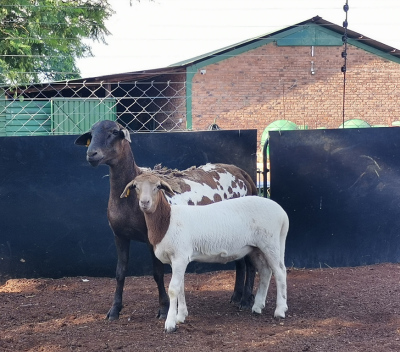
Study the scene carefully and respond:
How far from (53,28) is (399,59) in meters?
13.8

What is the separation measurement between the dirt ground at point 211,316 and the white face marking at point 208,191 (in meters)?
1.17

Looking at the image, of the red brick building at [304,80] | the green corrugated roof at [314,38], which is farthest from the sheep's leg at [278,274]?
the green corrugated roof at [314,38]

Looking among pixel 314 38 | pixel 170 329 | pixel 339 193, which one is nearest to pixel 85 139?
pixel 170 329

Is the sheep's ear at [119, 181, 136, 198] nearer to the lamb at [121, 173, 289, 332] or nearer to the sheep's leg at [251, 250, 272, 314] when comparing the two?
the lamb at [121, 173, 289, 332]

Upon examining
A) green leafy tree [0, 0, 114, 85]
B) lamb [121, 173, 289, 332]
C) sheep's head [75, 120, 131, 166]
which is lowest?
lamb [121, 173, 289, 332]

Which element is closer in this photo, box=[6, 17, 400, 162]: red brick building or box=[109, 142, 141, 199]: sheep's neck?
box=[109, 142, 141, 199]: sheep's neck

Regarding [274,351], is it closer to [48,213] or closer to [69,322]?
[69,322]

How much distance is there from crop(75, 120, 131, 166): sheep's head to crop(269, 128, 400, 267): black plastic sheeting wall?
9.54 ft

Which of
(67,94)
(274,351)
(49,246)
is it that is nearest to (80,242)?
(49,246)

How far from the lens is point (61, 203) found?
27.9 ft

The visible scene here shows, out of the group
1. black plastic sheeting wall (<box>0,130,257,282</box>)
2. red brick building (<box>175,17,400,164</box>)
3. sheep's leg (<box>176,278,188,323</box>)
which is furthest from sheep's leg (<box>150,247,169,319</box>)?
red brick building (<box>175,17,400,164</box>)

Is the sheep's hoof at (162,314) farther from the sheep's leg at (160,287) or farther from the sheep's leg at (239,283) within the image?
the sheep's leg at (239,283)

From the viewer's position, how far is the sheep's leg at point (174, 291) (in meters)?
5.85

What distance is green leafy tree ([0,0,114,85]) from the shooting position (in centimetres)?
1349
